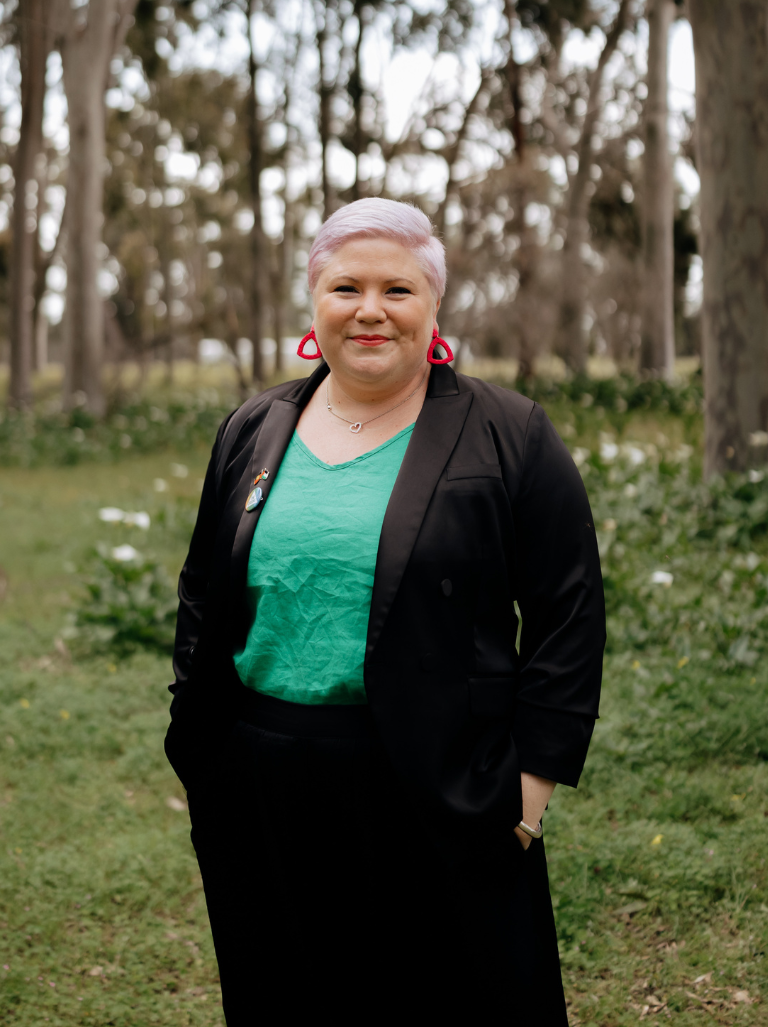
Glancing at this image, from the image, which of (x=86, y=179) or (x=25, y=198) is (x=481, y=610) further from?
(x=25, y=198)

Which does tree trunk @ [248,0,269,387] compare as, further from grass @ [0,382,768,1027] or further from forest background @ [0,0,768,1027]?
grass @ [0,382,768,1027]

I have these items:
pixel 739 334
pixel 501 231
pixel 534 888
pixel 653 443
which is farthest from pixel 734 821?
pixel 501 231

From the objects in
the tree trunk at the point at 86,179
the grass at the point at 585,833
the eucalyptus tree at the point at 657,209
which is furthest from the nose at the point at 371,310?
the eucalyptus tree at the point at 657,209

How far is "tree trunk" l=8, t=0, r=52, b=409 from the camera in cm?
1836

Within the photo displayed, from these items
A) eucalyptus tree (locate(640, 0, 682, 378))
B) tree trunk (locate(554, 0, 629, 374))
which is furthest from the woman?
tree trunk (locate(554, 0, 629, 374))

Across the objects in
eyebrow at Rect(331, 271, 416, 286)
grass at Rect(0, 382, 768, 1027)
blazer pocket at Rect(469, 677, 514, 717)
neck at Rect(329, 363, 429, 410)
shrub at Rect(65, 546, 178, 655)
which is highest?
eyebrow at Rect(331, 271, 416, 286)

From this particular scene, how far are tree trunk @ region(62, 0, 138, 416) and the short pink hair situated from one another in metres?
14.4

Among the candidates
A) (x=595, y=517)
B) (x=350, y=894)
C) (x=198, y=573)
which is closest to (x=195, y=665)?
(x=198, y=573)

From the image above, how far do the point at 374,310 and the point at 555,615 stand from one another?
696mm

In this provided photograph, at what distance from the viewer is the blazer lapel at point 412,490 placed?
1.85 meters

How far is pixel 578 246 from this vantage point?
19250 millimetres

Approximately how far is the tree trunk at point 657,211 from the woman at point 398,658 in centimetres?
1488

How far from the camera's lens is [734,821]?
12.1 ft

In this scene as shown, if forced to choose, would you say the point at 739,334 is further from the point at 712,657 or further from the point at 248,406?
the point at 248,406
